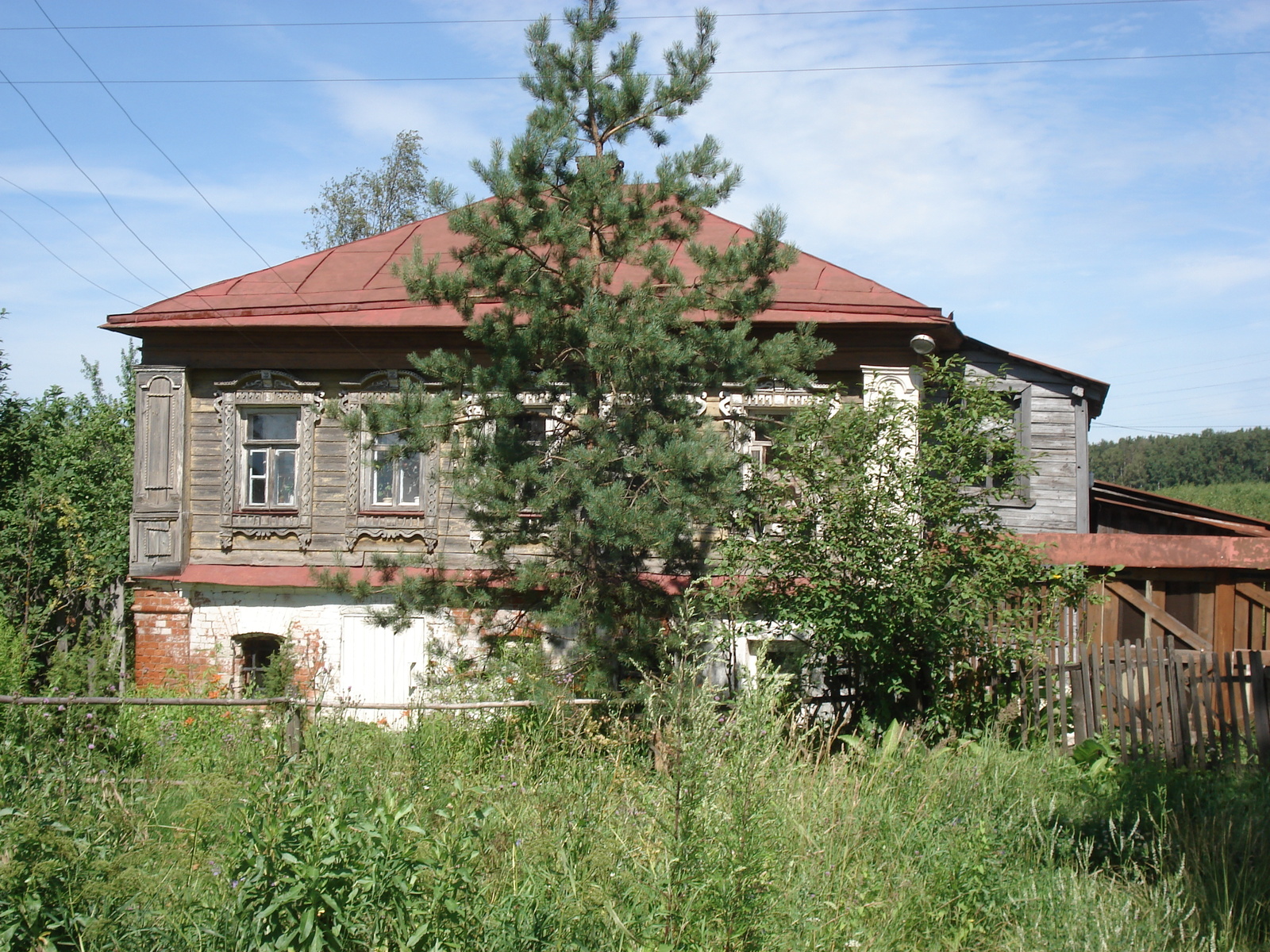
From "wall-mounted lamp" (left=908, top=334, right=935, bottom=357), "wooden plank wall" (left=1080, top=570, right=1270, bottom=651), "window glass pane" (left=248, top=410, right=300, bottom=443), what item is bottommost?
"wooden plank wall" (left=1080, top=570, right=1270, bottom=651)

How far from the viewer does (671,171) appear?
25.0ft

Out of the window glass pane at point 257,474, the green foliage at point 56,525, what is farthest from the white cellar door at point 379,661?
the green foliage at point 56,525

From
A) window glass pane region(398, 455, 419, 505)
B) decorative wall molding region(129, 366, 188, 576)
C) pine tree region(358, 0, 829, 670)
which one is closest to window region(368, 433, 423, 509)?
window glass pane region(398, 455, 419, 505)

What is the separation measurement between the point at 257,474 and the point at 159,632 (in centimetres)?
219

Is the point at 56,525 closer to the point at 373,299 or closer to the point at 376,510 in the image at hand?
the point at 376,510

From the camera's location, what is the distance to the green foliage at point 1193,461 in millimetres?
81875

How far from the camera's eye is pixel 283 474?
11.8 metres

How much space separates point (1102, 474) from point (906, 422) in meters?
84.3

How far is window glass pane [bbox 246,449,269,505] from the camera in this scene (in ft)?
38.8

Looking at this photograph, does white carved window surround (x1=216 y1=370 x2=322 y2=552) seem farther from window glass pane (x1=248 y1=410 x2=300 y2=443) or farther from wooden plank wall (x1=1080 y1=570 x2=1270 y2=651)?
wooden plank wall (x1=1080 y1=570 x2=1270 y2=651)

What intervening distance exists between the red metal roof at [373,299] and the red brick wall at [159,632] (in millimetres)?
3249

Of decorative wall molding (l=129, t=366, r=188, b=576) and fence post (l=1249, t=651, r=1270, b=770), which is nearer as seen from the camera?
fence post (l=1249, t=651, r=1270, b=770)

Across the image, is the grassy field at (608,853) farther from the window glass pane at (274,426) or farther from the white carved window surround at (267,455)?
the window glass pane at (274,426)

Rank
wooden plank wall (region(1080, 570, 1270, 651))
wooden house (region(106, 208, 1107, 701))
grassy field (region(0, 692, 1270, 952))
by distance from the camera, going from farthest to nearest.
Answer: wooden house (region(106, 208, 1107, 701)), wooden plank wall (region(1080, 570, 1270, 651)), grassy field (region(0, 692, 1270, 952))
